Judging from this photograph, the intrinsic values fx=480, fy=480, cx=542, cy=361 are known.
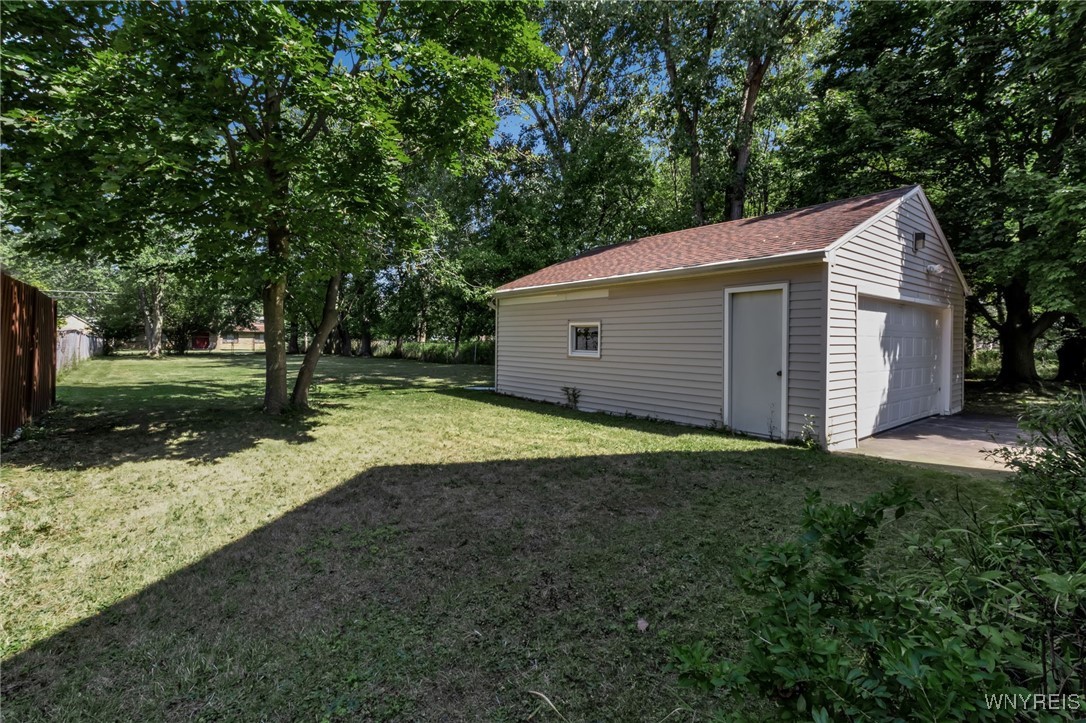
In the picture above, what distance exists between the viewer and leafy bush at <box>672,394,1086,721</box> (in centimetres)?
104

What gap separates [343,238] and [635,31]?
48.6 ft

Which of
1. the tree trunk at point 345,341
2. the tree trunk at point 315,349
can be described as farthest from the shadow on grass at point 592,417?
the tree trunk at point 345,341

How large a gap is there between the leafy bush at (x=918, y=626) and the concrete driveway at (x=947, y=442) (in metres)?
4.68

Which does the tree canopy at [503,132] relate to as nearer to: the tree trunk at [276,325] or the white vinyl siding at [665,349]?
the tree trunk at [276,325]

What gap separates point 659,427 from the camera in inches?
325

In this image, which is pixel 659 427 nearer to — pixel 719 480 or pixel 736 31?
pixel 719 480

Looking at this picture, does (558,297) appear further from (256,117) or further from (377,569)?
(377,569)

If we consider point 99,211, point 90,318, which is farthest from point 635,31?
point 90,318

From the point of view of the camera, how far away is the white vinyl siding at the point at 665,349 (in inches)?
269

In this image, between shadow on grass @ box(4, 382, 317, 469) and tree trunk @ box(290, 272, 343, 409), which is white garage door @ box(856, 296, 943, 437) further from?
tree trunk @ box(290, 272, 343, 409)

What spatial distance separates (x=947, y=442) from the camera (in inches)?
285

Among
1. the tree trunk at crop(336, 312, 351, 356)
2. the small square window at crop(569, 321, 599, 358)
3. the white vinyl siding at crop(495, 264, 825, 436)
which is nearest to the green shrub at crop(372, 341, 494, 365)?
the tree trunk at crop(336, 312, 351, 356)

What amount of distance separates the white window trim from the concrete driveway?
4812 millimetres

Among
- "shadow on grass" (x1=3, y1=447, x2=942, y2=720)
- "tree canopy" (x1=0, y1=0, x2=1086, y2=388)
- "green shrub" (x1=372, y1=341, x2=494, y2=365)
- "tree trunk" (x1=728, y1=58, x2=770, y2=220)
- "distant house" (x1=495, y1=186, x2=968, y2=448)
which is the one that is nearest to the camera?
"shadow on grass" (x1=3, y1=447, x2=942, y2=720)
